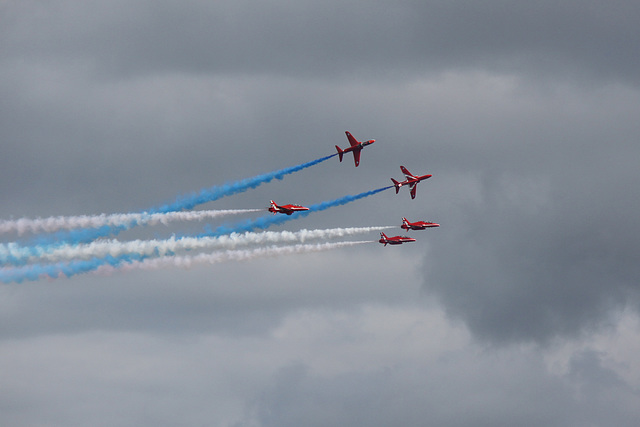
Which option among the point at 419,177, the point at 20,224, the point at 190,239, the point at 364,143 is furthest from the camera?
the point at 419,177

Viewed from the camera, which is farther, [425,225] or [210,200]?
[425,225]

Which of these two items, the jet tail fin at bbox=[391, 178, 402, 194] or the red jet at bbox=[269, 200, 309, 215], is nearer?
the red jet at bbox=[269, 200, 309, 215]

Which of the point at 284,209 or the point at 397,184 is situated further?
the point at 397,184

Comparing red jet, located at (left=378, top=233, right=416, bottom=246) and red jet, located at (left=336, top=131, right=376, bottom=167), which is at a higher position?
red jet, located at (left=336, top=131, right=376, bottom=167)

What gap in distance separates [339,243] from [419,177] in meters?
15.7

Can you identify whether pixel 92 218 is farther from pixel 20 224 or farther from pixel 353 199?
pixel 353 199

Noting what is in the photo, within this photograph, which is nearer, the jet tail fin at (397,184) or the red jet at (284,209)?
the red jet at (284,209)

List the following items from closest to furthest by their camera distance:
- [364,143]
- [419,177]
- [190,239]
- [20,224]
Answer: [20,224]
[190,239]
[364,143]
[419,177]

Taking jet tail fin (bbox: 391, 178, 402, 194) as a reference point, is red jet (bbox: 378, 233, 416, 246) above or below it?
below

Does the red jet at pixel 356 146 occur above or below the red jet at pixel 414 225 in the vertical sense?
above

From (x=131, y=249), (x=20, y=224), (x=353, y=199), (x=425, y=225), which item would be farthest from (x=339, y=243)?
(x=20, y=224)

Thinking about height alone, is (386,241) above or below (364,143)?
below

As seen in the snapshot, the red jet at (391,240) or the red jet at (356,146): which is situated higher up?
the red jet at (356,146)

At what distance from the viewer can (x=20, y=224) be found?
439ft
